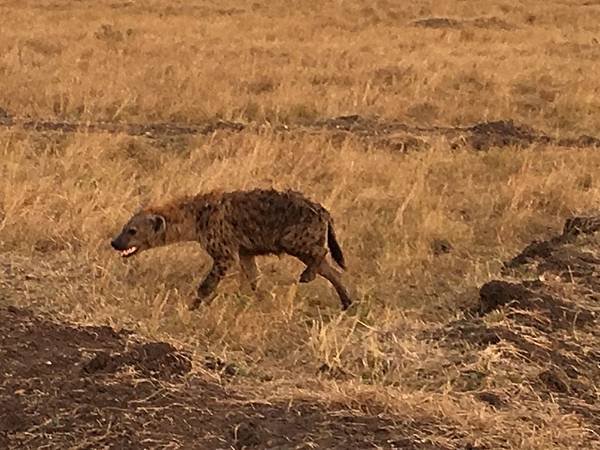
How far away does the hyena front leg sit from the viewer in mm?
6539

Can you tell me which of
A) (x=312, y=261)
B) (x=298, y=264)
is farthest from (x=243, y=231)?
(x=298, y=264)

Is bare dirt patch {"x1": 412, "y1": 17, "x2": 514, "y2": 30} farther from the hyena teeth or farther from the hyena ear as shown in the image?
the hyena teeth

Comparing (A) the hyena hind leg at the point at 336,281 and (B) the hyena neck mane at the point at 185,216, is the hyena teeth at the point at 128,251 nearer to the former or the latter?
(B) the hyena neck mane at the point at 185,216

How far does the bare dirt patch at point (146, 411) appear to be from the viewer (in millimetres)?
4109

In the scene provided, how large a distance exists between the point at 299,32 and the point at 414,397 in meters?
16.3

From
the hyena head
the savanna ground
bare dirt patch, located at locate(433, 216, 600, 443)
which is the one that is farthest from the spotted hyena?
bare dirt patch, located at locate(433, 216, 600, 443)

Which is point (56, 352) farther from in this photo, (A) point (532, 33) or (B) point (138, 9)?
(B) point (138, 9)

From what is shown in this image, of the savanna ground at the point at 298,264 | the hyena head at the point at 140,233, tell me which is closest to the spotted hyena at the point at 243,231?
the hyena head at the point at 140,233

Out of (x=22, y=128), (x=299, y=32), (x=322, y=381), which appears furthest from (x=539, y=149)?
(x=299, y=32)

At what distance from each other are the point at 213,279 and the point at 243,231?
368mm

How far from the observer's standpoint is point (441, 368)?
5238 millimetres

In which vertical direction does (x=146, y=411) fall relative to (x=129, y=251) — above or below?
above

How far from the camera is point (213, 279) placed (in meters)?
6.58

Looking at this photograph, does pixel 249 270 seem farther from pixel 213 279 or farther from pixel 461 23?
pixel 461 23
